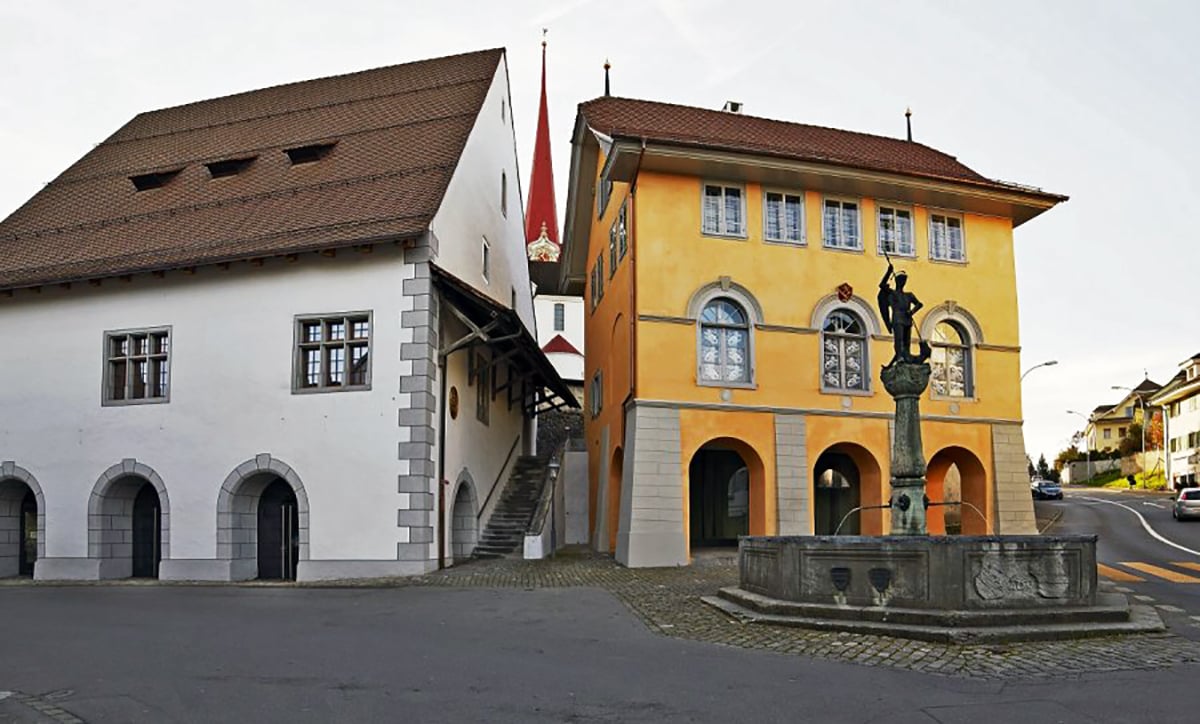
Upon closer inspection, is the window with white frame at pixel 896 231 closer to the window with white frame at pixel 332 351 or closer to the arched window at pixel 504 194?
the arched window at pixel 504 194

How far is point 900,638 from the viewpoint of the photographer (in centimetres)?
1130

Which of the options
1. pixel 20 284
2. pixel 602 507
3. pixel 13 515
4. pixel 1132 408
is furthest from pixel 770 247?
pixel 1132 408

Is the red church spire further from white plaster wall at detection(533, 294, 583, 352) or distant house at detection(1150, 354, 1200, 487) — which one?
distant house at detection(1150, 354, 1200, 487)

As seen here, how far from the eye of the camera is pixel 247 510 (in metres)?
21.9

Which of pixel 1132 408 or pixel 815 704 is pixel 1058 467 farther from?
pixel 815 704

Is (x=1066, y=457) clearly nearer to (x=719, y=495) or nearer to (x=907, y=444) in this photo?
(x=719, y=495)

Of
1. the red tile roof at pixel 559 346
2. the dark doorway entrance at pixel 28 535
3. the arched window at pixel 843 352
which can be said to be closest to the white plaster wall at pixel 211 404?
the dark doorway entrance at pixel 28 535

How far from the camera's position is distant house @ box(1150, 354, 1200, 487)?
65.7 metres

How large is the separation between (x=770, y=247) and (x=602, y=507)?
7.38 meters

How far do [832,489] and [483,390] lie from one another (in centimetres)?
897

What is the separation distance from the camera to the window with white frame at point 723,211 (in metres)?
23.7

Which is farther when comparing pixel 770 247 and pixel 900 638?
pixel 770 247

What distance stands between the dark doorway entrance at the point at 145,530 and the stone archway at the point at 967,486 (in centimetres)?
1707

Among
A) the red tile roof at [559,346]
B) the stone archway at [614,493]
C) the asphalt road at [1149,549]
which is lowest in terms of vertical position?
the asphalt road at [1149,549]
